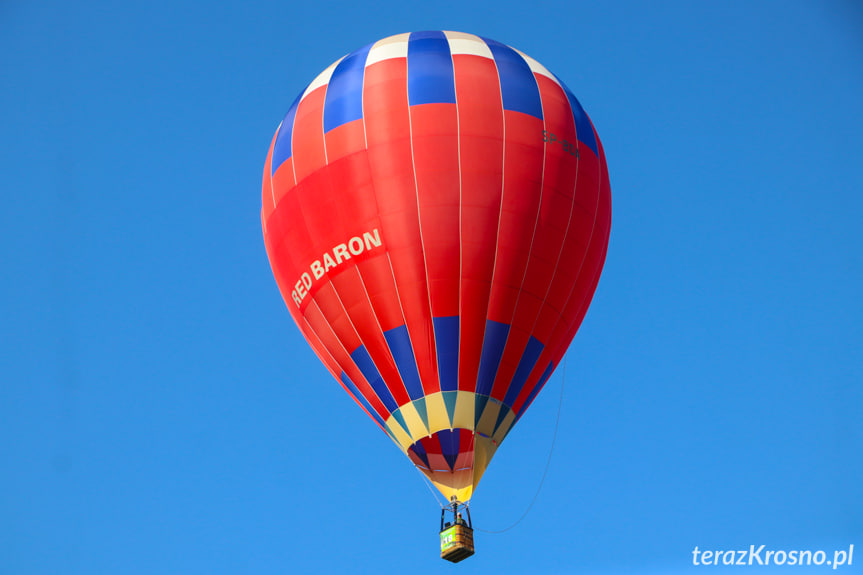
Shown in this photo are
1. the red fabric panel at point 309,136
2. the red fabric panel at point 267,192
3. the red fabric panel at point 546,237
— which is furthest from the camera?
the red fabric panel at point 267,192

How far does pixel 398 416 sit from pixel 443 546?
237cm

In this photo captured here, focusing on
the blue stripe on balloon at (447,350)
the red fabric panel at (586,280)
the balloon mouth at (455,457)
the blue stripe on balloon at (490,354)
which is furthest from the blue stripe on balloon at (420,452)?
the red fabric panel at (586,280)

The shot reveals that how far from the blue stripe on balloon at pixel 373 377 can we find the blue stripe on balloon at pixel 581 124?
567 cm

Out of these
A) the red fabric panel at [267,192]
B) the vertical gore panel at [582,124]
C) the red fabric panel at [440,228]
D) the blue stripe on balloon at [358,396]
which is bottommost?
the blue stripe on balloon at [358,396]

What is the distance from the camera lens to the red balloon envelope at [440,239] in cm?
1914

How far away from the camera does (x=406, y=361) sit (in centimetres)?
1919

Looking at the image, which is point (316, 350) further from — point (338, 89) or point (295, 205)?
point (338, 89)

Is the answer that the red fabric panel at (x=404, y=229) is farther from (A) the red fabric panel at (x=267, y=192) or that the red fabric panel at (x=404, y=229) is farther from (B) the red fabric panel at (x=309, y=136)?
(A) the red fabric panel at (x=267, y=192)

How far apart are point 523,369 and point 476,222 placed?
2.75 m

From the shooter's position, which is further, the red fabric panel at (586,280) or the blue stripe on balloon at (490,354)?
the red fabric panel at (586,280)

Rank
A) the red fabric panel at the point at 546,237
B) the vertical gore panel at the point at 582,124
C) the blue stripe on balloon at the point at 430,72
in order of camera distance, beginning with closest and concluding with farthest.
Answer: the red fabric panel at the point at 546,237 → the blue stripe on balloon at the point at 430,72 → the vertical gore panel at the point at 582,124

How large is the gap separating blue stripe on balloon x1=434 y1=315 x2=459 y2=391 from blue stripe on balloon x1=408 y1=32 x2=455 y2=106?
12.8 ft

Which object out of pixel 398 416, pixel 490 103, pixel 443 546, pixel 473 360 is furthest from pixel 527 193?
pixel 443 546

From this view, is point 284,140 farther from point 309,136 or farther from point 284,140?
point 309,136
